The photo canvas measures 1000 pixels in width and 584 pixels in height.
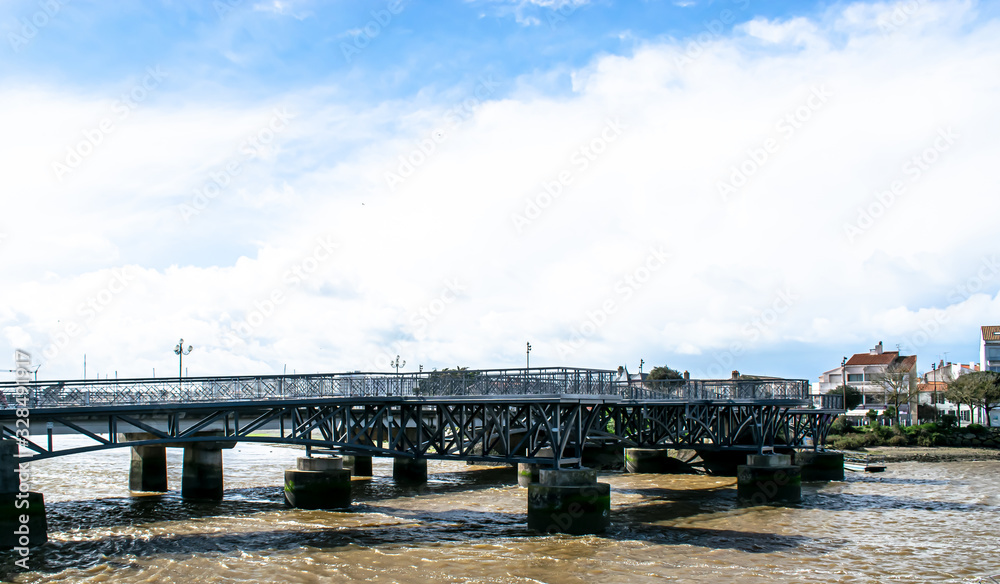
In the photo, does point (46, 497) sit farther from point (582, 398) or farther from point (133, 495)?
point (582, 398)

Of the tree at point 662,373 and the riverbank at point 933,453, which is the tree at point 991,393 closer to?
the riverbank at point 933,453

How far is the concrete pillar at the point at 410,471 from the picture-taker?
4988 centimetres

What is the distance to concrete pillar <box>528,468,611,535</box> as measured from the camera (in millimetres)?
30422

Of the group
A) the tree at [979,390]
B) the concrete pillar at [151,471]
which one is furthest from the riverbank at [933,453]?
the concrete pillar at [151,471]

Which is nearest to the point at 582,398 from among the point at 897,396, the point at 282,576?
the point at 282,576

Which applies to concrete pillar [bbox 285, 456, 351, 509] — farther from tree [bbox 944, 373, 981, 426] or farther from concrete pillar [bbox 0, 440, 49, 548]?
tree [bbox 944, 373, 981, 426]

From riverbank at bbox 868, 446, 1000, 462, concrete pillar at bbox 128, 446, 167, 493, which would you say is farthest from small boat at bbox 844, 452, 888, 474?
concrete pillar at bbox 128, 446, 167, 493

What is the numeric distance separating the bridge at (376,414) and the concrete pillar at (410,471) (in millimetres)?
7400

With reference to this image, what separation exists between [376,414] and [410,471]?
1540 cm

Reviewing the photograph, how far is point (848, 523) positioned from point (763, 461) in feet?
25.1

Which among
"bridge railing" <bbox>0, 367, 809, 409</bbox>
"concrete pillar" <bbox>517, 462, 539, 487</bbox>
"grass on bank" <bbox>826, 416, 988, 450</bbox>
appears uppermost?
"bridge railing" <bbox>0, 367, 809, 409</bbox>

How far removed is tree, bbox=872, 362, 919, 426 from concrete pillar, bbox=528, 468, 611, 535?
212 feet

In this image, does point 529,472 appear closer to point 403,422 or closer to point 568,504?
point 403,422

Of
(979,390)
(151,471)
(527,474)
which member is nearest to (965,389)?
(979,390)
